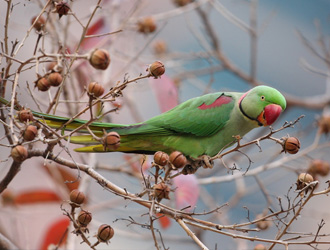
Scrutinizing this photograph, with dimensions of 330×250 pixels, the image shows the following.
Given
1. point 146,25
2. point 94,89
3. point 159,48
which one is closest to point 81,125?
point 94,89

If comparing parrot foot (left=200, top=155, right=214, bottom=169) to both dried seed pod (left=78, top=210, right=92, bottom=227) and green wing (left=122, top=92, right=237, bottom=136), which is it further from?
dried seed pod (left=78, top=210, right=92, bottom=227)

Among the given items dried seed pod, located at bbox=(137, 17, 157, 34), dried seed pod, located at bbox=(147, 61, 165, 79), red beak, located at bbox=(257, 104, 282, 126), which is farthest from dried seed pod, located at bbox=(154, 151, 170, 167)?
dried seed pod, located at bbox=(137, 17, 157, 34)

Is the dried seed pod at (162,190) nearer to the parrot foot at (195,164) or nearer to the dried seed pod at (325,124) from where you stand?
the parrot foot at (195,164)

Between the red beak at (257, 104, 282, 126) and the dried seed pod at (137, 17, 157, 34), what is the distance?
1.16 meters

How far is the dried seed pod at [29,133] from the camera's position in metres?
1.74

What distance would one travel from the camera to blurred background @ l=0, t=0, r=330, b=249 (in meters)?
3.06

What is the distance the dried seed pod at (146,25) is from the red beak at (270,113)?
1.16 m

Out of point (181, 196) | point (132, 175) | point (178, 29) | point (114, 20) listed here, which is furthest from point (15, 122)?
point (178, 29)

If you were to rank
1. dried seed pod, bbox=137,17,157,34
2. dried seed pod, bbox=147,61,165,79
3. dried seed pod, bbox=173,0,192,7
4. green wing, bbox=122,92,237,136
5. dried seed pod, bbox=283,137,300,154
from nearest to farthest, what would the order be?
dried seed pod, bbox=147,61,165,79 < dried seed pod, bbox=283,137,300,154 < green wing, bbox=122,92,237,136 < dried seed pod, bbox=137,17,157,34 < dried seed pod, bbox=173,0,192,7

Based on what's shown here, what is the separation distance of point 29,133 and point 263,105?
49.7 inches

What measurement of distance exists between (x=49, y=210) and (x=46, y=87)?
2.07 m

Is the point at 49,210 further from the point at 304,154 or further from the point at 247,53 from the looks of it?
the point at 247,53

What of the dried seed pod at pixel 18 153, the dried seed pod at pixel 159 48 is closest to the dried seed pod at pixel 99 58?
the dried seed pod at pixel 18 153

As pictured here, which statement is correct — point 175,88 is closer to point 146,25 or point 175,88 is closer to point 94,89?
point 146,25
